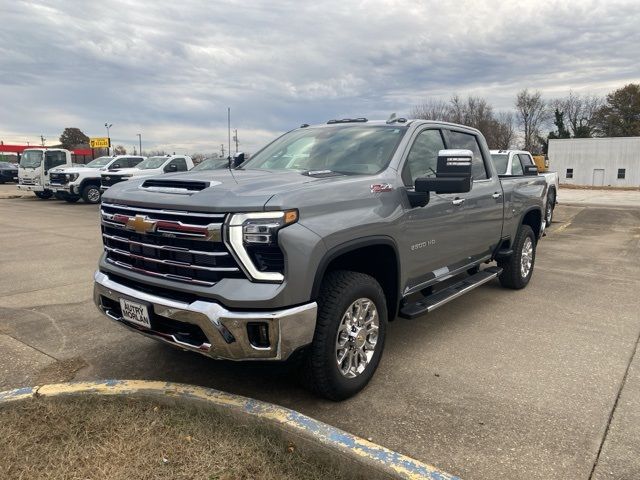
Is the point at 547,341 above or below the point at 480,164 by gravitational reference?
below

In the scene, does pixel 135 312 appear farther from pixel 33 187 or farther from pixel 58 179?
pixel 33 187

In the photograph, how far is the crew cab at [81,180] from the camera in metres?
19.1

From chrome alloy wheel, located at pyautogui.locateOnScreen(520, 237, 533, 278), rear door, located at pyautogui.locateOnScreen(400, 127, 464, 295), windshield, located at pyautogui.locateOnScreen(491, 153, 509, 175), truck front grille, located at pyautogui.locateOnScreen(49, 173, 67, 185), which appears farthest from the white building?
rear door, located at pyautogui.locateOnScreen(400, 127, 464, 295)

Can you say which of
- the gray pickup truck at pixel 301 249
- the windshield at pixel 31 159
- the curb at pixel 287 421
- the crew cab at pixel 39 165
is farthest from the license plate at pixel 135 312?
the windshield at pixel 31 159

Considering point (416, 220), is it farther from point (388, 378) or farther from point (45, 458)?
point (45, 458)

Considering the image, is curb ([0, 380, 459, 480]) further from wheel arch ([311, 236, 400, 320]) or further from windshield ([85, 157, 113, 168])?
Result: windshield ([85, 157, 113, 168])

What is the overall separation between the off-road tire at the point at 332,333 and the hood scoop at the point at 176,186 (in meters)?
0.98

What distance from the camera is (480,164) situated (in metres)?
5.45

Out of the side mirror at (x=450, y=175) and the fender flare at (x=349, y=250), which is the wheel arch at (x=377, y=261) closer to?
the fender flare at (x=349, y=250)

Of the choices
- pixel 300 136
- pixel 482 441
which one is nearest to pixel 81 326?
pixel 300 136

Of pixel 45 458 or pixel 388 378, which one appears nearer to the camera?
pixel 45 458

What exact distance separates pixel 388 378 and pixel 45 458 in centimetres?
227

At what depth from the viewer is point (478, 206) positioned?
497cm

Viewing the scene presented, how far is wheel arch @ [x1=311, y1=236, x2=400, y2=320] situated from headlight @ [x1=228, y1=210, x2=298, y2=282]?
0.46 m
